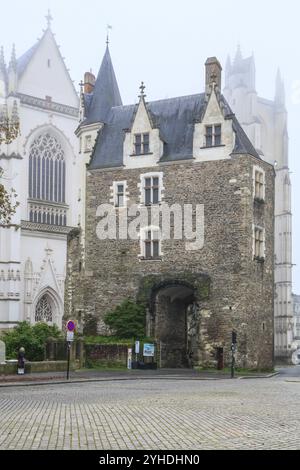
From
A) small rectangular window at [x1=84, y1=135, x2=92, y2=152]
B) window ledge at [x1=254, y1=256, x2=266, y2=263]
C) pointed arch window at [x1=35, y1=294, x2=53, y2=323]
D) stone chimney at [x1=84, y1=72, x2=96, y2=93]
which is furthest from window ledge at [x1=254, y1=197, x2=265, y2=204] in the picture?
pointed arch window at [x1=35, y1=294, x2=53, y2=323]

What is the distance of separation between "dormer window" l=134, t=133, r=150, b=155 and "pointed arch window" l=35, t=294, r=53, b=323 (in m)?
25.4

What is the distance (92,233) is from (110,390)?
20838 mm

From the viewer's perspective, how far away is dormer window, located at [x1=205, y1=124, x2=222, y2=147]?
4144 centimetres

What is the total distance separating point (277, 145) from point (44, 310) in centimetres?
3692

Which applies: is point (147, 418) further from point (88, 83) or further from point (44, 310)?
point (44, 310)

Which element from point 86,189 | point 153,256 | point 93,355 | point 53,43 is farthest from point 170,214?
point 53,43

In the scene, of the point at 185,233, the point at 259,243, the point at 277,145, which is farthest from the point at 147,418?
the point at 277,145

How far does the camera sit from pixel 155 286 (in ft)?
136

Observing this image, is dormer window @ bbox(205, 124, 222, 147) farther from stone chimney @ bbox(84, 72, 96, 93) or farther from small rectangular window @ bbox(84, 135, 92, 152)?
stone chimney @ bbox(84, 72, 96, 93)

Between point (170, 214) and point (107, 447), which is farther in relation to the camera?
point (170, 214)

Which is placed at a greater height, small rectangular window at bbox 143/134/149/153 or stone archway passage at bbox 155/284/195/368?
small rectangular window at bbox 143/134/149/153

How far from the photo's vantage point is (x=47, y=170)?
225 ft

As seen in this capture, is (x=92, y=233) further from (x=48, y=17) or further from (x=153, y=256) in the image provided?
(x=48, y=17)

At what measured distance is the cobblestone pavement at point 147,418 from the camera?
38.8ft
